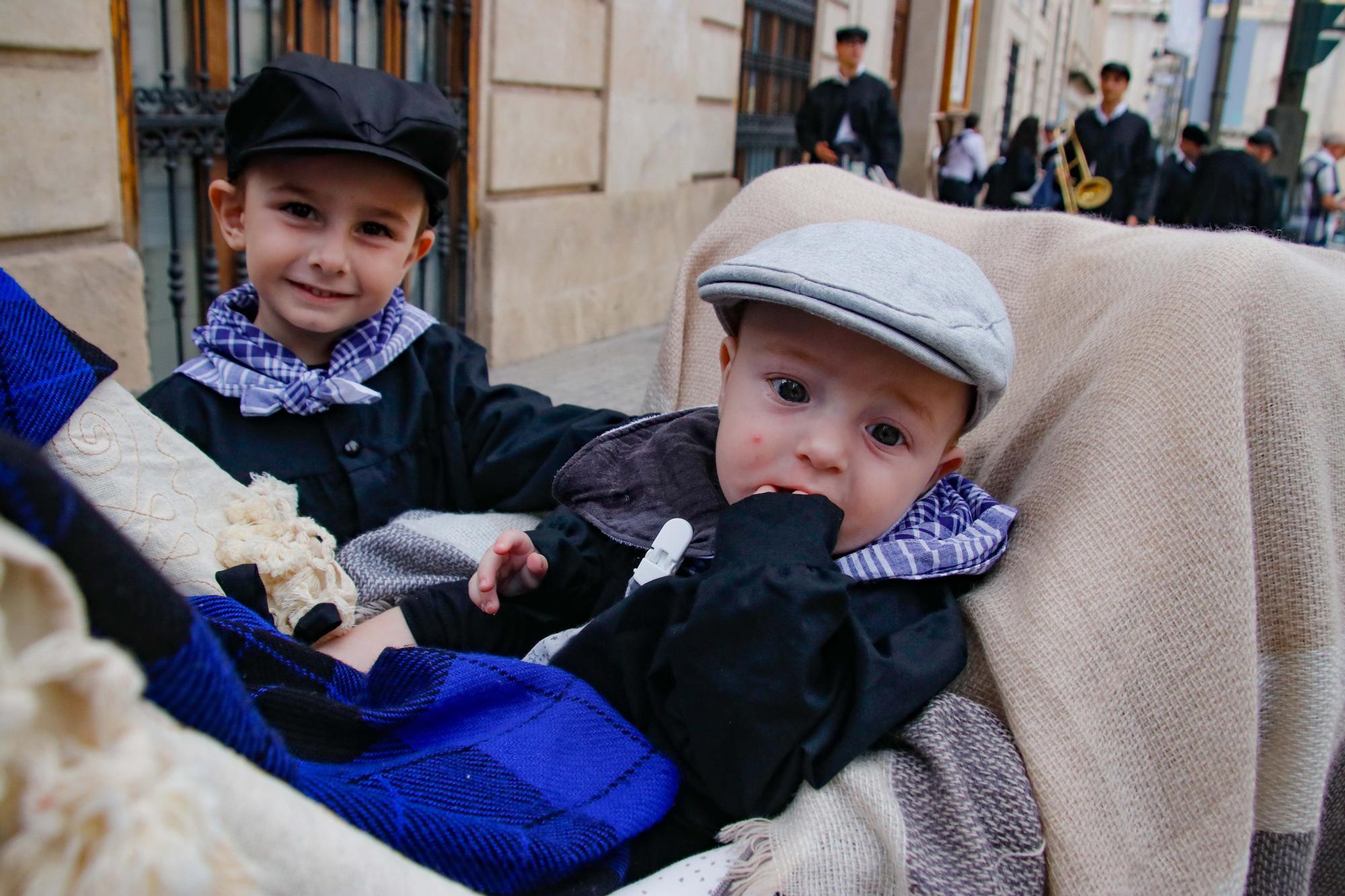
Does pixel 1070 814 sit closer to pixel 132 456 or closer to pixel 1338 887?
pixel 1338 887

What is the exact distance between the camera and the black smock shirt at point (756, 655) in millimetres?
1223

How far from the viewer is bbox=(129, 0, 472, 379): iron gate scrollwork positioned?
3852mm

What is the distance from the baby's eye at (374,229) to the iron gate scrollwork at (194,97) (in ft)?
6.07

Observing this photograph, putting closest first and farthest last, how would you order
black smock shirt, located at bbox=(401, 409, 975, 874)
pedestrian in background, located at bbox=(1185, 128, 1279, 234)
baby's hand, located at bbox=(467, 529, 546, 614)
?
black smock shirt, located at bbox=(401, 409, 975, 874) → baby's hand, located at bbox=(467, 529, 546, 614) → pedestrian in background, located at bbox=(1185, 128, 1279, 234)

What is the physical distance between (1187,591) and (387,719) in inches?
37.0

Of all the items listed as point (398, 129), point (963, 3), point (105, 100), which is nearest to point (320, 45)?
point (105, 100)

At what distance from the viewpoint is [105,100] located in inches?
135

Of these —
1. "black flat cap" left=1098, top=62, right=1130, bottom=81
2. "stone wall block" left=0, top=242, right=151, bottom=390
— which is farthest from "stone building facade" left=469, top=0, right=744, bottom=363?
"black flat cap" left=1098, top=62, right=1130, bottom=81

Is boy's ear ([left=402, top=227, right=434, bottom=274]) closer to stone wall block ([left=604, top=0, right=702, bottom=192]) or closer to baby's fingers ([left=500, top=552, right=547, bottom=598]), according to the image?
baby's fingers ([left=500, top=552, right=547, bottom=598])

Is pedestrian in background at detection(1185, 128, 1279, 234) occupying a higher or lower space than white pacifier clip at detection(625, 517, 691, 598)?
higher

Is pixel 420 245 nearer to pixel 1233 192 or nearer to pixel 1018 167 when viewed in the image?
pixel 1233 192

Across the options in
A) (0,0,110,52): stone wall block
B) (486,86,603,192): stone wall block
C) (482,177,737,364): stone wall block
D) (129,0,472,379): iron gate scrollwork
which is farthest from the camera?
(482,177,737,364): stone wall block

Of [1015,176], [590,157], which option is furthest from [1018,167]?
[590,157]

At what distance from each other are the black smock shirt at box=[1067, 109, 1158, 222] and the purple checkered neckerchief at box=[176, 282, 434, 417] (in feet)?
26.2
